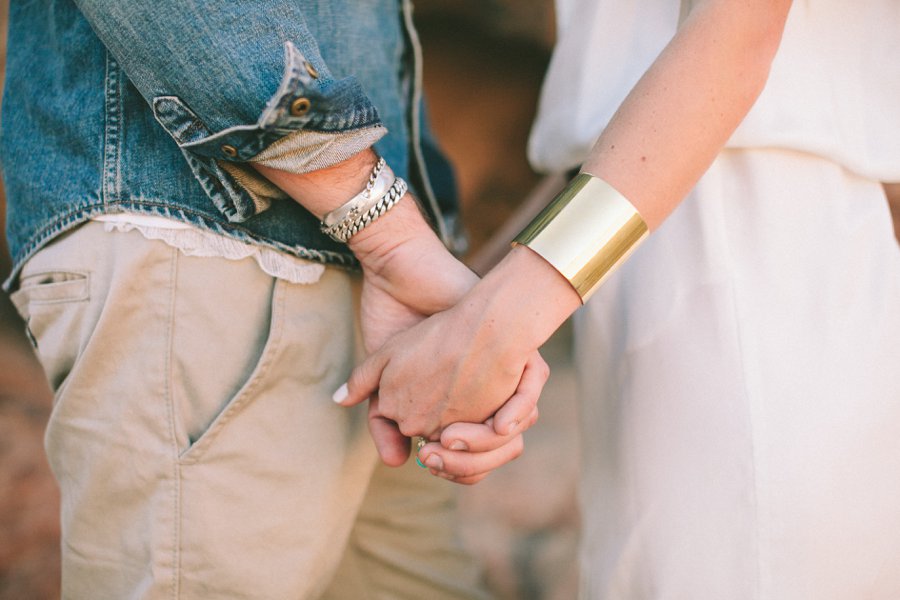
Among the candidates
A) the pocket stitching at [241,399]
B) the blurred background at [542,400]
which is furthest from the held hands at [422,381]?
the blurred background at [542,400]

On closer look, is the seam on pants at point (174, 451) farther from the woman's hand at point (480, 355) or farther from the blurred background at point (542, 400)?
the blurred background at point (542, 400)

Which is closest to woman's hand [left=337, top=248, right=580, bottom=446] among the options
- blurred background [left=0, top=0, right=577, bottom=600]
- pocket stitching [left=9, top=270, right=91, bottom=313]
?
pocket stitching [left=9, top=270, right=91, bottom=313]

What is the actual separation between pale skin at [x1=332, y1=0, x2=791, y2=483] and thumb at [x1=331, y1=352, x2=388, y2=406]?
2.5 inches

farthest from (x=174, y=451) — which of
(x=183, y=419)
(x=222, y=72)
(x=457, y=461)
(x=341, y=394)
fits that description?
(x=222, y=72)

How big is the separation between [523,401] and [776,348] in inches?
12.3

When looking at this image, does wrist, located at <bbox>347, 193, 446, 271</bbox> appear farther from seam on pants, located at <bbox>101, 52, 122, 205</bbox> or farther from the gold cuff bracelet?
seam on pants, located at <bbox>101, 52, 122, 205</bbox>

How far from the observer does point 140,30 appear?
0.73 m

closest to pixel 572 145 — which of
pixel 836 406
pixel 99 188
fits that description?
pixel 836 406

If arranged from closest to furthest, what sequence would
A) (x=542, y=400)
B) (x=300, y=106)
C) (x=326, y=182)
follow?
(x=300, y=106) → (x=326, y=182) → (x=542, y=400)

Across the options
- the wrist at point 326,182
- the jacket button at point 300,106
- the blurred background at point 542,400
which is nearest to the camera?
the jacket button at point 300,106

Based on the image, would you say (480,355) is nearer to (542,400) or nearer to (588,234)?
(588,234)

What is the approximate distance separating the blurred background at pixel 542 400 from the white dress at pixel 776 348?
3.79 ft

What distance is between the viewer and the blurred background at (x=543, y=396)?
191 centimetres

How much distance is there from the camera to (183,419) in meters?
0.82
